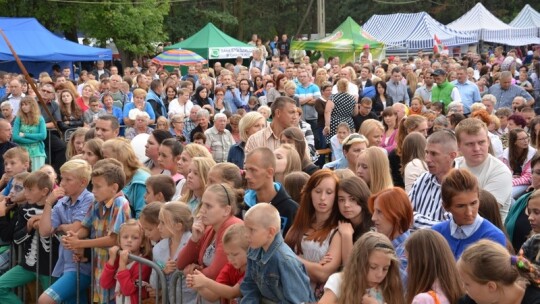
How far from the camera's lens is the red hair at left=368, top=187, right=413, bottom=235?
5688mm

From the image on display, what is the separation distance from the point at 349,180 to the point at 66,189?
2.73 meters

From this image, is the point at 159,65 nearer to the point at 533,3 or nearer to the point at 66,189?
the point at 66,189

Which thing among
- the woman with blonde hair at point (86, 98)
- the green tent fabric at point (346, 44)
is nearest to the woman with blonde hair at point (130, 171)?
the woman with blonde hair at point (86, 98)

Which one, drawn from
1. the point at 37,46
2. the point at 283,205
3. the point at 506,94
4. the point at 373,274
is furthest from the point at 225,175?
the point at 37,46

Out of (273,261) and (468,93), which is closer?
(273,261)

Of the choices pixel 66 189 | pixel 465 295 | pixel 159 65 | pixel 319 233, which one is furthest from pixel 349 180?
pixel 159 65

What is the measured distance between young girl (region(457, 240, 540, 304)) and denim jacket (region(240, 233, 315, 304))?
54.5 inches

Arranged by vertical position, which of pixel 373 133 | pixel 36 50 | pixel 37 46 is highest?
pixel 37 46

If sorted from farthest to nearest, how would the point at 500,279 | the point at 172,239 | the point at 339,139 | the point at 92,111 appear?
the point at 92,111, the point at 339,139, the point at 172,239, the point at 500,279

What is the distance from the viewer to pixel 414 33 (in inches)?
1671

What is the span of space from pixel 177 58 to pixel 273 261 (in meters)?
27.7

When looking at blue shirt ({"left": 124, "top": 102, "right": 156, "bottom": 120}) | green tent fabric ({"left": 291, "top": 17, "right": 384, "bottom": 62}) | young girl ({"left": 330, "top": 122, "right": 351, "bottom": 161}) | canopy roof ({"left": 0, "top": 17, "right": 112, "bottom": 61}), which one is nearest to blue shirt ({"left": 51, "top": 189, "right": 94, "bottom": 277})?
young girl ({"left": 330, "top": 122, "right": 351, "bottom": 161})

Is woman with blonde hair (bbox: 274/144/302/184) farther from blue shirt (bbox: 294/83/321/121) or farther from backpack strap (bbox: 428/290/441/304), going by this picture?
blue shirt (bbox: 294/83/321/121)

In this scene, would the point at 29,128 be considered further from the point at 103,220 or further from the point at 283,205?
the point at 283,205
